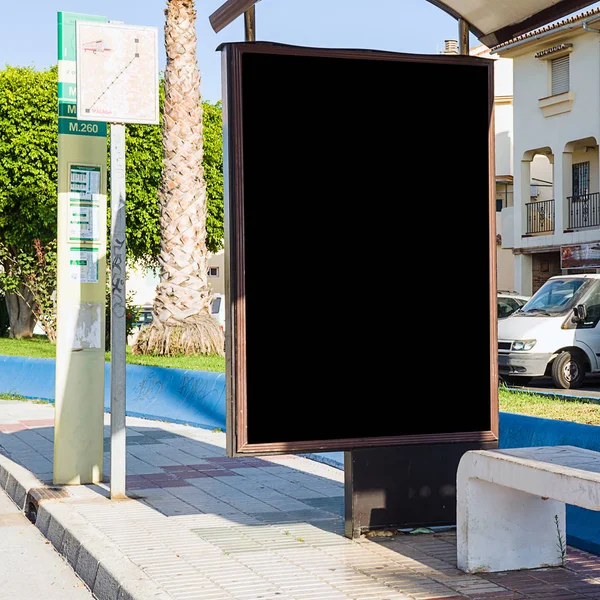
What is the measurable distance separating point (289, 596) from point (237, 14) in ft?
9.85

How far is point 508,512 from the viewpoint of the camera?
5.38 metres

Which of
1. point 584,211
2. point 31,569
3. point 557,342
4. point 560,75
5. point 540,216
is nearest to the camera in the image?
point 31,569

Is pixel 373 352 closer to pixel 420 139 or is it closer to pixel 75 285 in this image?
pixel 420 139

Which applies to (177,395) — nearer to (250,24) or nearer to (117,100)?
(117,100)

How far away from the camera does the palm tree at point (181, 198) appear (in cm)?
1936

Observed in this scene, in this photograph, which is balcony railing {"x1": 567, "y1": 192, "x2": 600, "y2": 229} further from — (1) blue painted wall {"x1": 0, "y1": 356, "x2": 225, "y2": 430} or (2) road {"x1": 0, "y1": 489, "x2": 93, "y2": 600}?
(2) road {"x1": 0, "y1": 489, "x2": 93, "y2": 600}

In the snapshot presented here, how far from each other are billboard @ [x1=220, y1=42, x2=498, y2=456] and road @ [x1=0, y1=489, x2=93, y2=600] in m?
1.27

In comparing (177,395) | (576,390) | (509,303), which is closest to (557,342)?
(576,390)

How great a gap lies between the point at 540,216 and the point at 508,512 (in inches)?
1202

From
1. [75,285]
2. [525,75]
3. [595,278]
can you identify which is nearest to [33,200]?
[525,75]

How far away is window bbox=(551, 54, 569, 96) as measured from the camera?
33.0 meters

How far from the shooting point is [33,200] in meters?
35.5

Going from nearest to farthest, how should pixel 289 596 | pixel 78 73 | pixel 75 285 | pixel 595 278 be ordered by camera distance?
pixel 289 596 < pixel 78 73 < pixel 75 285 < pixel 595 278

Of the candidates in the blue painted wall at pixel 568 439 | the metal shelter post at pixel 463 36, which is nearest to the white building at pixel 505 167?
the blue painted wall at pixel 568 439
